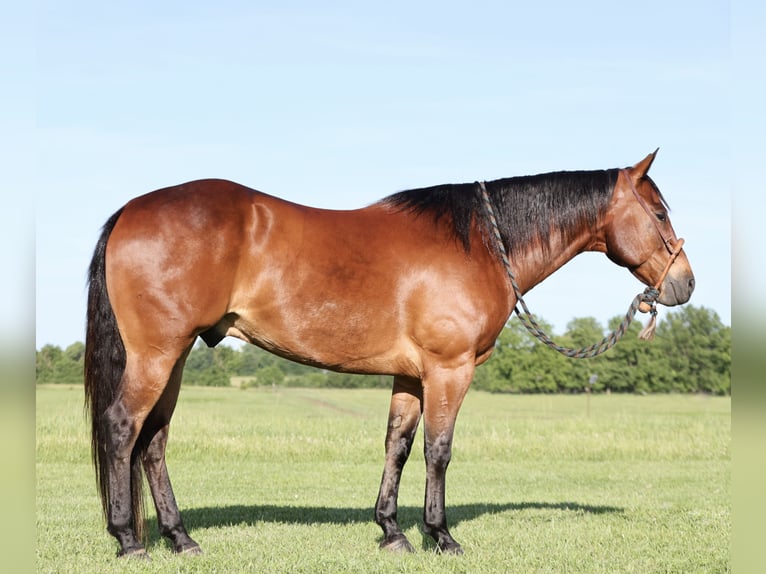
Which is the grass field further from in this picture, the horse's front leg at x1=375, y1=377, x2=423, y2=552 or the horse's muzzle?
the horse's muzzle

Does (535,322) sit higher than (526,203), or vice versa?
(526,203)

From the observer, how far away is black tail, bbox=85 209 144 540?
5.47 m

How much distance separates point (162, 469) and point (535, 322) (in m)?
3.16

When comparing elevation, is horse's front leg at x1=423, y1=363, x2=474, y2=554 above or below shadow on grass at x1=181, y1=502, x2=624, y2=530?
above

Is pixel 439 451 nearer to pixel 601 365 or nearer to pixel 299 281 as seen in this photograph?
pixel 299 281

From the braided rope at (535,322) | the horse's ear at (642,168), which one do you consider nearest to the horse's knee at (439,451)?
the braided rope at (535,322)

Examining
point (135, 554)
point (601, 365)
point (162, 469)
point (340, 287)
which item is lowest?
point (601, 365)

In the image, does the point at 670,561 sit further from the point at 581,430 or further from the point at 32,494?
the point at 581,430

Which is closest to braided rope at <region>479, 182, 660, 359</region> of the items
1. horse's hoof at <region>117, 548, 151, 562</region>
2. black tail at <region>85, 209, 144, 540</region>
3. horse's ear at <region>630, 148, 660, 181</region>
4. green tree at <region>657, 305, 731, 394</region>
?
horse's ear at <region>630, 148, 660, 181</region>

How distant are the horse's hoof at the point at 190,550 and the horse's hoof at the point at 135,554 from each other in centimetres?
37

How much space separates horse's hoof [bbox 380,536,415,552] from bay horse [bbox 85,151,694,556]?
1 centimetres

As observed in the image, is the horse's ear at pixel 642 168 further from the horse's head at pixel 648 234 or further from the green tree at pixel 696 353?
the green tree at pixel 696 353

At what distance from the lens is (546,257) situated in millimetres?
6227

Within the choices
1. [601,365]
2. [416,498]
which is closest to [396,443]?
[416,498]
